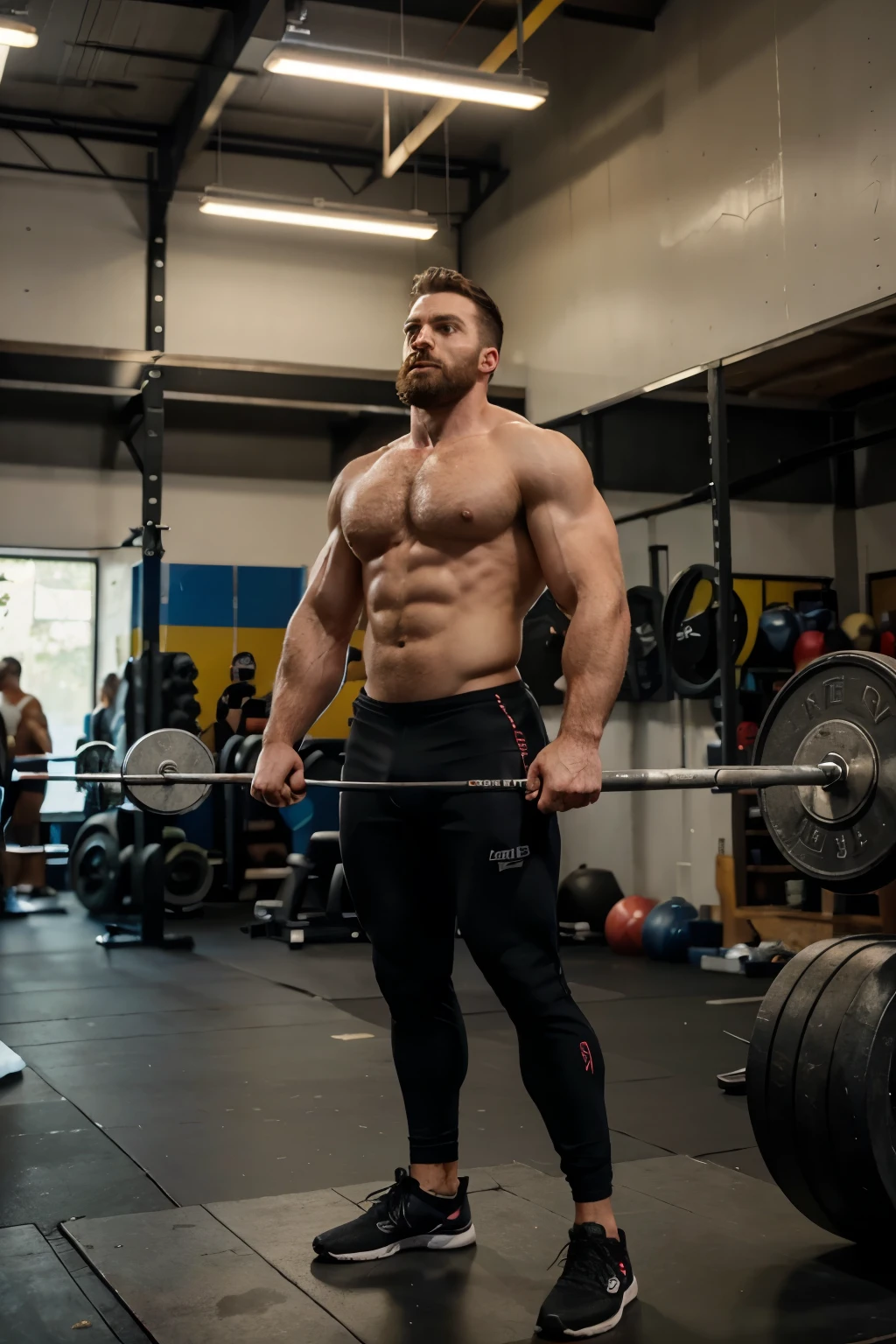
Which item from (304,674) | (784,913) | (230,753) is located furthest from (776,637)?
(304,674)

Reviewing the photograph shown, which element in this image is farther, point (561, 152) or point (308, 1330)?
point (561, 152)

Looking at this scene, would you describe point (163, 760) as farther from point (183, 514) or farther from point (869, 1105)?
point (183, 514)

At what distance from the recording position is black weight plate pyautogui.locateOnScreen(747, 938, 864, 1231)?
1926 millimetres

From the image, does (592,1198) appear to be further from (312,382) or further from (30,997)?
(312,382)

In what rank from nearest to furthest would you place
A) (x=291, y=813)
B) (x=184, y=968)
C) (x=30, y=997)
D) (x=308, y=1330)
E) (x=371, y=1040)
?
(x=308, y=1330) → (x=371, y=1040) → (x=30, y=997) → (x=184, y=968) → (x=291, y=813)

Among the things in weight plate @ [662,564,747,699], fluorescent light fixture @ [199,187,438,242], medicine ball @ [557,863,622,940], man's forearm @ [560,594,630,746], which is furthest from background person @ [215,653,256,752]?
man's forearm @ [560,594,630,746]

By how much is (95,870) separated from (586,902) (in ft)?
7.46

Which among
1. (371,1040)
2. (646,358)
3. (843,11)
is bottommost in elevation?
(371,1040)

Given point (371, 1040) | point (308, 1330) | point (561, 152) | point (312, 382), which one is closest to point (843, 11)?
point (561, 152)

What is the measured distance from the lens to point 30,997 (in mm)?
4469

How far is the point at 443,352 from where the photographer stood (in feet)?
6.45

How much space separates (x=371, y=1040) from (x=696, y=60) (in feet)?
14.1

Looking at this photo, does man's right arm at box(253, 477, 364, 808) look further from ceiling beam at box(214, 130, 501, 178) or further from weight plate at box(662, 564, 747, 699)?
ceiling beam at box(214, 130, 501, 178)

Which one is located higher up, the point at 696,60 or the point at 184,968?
the point at 696,60
